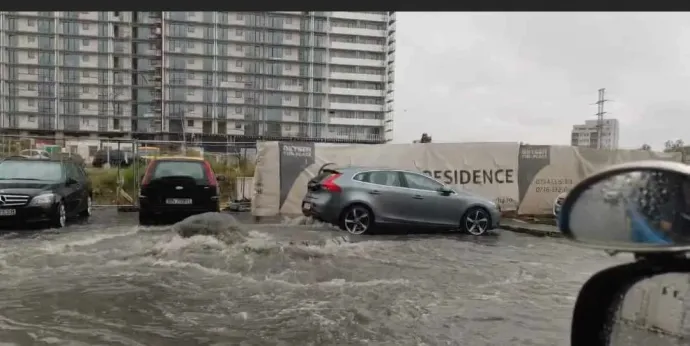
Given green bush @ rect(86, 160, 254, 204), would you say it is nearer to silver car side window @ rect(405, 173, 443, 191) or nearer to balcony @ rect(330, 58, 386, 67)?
→ silver car side window @ rect(405, 173, 443, 191)

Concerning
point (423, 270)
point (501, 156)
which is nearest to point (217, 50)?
point (501, 156)

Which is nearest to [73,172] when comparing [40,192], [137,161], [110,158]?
[40,192]

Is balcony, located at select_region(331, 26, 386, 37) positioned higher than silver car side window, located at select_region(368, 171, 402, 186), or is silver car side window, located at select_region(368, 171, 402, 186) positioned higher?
balcony, located at select_region(331, 26, 386, 37)

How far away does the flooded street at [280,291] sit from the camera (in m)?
4.93

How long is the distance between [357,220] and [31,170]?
732 centimetres

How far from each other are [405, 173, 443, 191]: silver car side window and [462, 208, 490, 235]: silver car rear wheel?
914 mm

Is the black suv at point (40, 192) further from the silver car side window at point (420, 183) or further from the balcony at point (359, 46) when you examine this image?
the balcony at point (359, 46)

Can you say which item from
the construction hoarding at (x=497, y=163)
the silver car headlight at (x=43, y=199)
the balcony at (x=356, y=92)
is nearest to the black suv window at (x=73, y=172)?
the silver car headlight at (x=43, y=199)

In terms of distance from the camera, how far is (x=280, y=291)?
640cm

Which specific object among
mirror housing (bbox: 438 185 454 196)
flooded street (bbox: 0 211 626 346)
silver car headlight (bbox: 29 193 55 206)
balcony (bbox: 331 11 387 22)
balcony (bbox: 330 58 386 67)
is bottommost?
flooded street (bbox: 0 211 626 346)

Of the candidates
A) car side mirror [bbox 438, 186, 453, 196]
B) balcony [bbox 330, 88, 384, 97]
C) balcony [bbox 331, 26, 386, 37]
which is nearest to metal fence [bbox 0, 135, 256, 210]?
car side mirror [bbox 438, 186, 453, 196]

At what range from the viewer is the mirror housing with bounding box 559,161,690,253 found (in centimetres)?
148

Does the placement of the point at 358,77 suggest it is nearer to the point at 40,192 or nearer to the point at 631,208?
the point at 40,192

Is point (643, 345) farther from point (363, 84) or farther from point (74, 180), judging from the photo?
point (363, 84)
